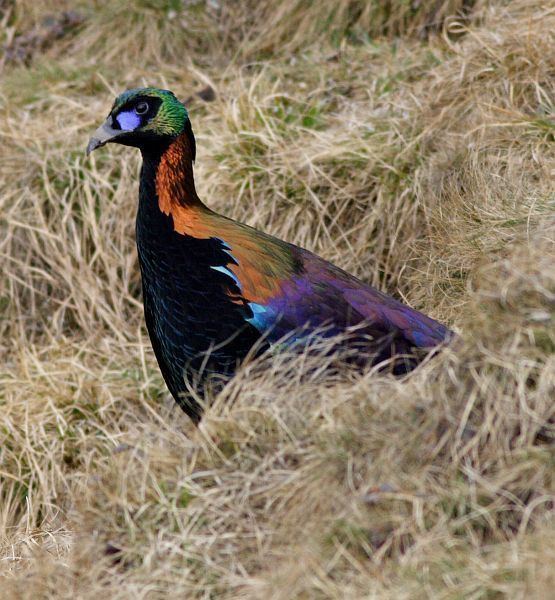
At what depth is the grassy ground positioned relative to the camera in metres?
2.58

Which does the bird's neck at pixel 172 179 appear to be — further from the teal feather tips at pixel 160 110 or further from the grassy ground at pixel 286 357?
the grassy ground at pixel 286 357

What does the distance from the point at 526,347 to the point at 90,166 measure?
3.04 m

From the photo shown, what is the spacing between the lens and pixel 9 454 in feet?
14.5

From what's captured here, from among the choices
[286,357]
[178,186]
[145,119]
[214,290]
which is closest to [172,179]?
[178,186]

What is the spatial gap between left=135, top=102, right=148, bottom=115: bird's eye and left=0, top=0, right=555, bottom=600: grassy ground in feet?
3.28

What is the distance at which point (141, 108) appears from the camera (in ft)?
12.5

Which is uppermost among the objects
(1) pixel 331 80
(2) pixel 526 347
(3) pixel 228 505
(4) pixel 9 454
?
(1) pixel 331 80

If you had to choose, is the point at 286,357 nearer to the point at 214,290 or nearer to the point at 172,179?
the point at 214,290

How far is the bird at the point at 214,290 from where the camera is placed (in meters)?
3.51

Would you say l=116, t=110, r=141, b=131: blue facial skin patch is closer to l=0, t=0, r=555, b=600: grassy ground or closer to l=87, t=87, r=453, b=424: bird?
l=87, t=87, r=453, b=424: bird

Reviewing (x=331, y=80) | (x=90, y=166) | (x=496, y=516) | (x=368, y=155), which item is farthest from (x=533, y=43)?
(x=496, y=516)

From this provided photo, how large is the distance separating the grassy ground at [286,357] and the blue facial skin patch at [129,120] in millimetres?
958

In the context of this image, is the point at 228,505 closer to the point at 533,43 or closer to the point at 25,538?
the point at 25,538

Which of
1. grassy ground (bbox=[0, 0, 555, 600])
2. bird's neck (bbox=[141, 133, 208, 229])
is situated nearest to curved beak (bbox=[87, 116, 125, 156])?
bird's neck (bbox=[141, 133, 208, 229])
